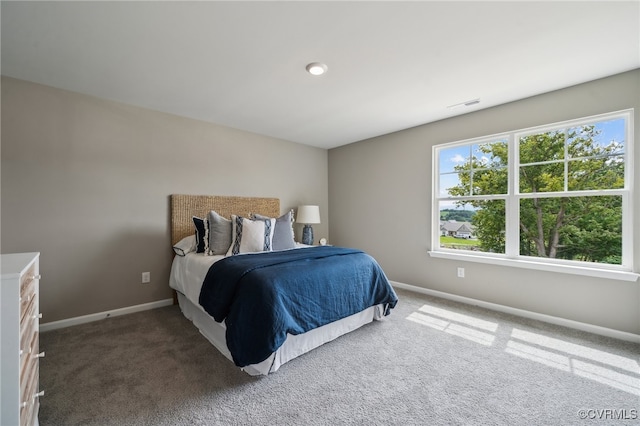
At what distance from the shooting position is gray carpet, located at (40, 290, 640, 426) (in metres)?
1.50

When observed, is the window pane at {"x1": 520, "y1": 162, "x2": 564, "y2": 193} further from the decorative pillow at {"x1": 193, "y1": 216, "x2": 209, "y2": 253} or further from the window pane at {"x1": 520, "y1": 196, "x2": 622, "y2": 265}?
the decorative pillow at {"x1": 193, "y1": 216, "x2": 209, "y2": 253}

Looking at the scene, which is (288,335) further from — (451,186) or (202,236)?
(451,186)

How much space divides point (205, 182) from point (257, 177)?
2.55ft

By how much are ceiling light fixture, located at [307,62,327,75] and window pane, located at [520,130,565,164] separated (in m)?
2.34

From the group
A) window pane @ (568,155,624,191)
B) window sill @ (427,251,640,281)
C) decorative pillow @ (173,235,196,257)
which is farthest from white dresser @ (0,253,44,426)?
window pane @ (568,155,624,191)

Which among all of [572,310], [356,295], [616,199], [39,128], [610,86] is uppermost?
[610,86]

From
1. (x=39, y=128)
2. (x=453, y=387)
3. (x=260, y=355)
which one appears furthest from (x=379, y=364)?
(x=39, y=128)

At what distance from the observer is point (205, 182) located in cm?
349

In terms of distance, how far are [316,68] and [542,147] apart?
251 cm

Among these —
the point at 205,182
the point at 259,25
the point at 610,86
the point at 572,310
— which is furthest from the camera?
the point at 205,182

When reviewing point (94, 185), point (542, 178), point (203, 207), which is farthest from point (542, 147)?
point (94, 185)

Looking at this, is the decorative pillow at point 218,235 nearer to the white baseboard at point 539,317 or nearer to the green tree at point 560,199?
the white baseboard at point 539,317

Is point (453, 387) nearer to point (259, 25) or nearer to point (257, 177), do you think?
point (259, 25)

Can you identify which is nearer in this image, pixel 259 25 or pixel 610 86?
pixel 259 25
